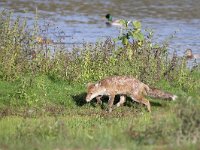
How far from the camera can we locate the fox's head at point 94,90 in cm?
1548

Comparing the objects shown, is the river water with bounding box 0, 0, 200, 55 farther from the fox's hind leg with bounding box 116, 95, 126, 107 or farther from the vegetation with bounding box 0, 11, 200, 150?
the fox's hind leg with bounding box 116, 95, 126, 107

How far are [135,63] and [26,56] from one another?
311 cm

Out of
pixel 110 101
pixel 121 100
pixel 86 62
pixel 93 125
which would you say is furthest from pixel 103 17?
pixel 93 125

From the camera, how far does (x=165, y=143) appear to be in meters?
9.29

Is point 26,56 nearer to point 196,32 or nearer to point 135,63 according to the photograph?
point 135,63

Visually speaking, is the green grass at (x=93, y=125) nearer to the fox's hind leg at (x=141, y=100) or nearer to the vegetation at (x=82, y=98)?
the vegetation at (x=82, y=98)

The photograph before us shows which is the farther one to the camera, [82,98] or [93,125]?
[82,98]

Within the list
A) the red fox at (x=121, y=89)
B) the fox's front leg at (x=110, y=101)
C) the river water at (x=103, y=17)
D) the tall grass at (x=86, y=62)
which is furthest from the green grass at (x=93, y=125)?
the river water at (x=103, y=17)

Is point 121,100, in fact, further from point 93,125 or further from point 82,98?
point 93,125

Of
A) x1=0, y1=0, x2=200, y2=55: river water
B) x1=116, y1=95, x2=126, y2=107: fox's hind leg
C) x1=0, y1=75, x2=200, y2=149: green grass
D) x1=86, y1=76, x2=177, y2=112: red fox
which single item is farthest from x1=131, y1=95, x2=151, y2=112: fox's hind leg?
x1=0, y1=0, x2=200, y2=55: river water

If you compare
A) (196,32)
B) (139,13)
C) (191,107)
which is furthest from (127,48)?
(139,13)

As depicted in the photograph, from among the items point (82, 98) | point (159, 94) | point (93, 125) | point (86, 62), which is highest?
point (86, 62)

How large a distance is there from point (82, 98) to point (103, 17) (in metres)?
19.2

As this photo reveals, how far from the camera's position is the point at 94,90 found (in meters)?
15.5
